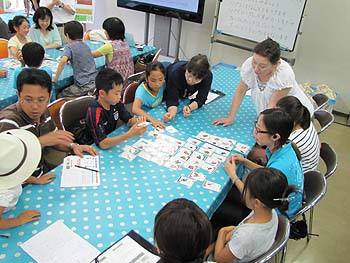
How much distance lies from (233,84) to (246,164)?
1454 mm

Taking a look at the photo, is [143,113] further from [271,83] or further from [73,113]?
[271,83]

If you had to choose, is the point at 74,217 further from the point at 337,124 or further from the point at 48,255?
the point at 337,124

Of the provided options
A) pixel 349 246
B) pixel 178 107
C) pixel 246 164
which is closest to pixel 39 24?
pixel 178 107

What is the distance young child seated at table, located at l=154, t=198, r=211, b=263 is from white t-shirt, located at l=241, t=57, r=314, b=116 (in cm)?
165

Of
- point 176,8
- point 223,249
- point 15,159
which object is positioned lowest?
point 223,249

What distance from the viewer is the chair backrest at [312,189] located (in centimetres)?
188

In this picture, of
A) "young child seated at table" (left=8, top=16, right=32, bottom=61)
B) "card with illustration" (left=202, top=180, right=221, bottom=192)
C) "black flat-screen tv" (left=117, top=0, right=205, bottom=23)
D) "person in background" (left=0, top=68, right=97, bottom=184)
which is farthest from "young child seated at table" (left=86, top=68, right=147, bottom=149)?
"black flat-screen tv" (left=117, top=0, right=205, bottom=23)

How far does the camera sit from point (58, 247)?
1.32 meters

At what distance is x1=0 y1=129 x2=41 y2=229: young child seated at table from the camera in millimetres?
1277

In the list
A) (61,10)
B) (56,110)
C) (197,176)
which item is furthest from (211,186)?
(61,10)

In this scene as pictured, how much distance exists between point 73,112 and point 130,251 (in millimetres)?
1342

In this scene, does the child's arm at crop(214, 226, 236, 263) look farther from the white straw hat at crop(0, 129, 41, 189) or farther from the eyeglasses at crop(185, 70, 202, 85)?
the eyeglasses at crop(185, 70, 202, 85)

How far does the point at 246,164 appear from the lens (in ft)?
6.98

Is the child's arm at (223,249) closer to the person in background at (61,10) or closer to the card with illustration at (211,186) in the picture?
the card with illustration at (211,186)
